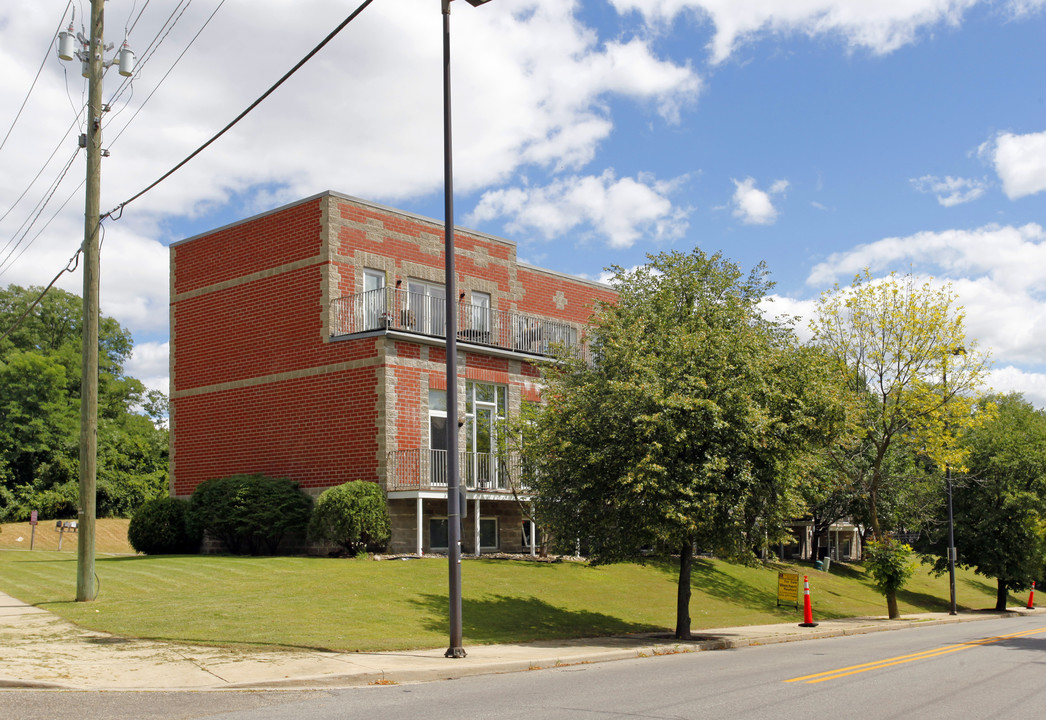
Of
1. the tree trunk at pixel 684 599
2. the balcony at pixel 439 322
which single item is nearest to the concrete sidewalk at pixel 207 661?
the tree trunk at pixel 684 599

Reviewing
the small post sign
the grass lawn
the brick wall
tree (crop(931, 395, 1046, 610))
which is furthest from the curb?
tree (crop(931, 395, 1046, 610))

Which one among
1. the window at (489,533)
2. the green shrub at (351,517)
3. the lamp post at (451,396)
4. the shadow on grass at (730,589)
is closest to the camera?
the lamp post at (451,396)

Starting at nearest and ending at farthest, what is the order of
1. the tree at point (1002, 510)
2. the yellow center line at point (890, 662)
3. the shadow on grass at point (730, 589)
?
the yellow center line at point (890, 662) → the shadow on grass at point (730, 589) → the tree at point (1002, 510)

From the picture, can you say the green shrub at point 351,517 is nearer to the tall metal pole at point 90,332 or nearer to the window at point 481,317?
the window at point 481,317

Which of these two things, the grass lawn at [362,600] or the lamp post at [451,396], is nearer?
the lamp post at [451,396]

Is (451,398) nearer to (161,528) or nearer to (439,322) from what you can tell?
(439,322)

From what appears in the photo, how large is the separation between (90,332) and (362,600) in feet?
22.9

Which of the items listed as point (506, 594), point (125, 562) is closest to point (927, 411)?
point (506, 594)

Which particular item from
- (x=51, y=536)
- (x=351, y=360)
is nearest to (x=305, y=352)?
(x=351, y=360)

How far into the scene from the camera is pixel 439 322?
2877 centimetres

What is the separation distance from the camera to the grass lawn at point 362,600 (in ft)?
51.2

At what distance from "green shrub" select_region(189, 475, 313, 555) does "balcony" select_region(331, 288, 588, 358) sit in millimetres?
4678

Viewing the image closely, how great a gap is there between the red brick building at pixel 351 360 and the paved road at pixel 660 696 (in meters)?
12.3

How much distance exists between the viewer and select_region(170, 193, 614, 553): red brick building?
26.3 meters
